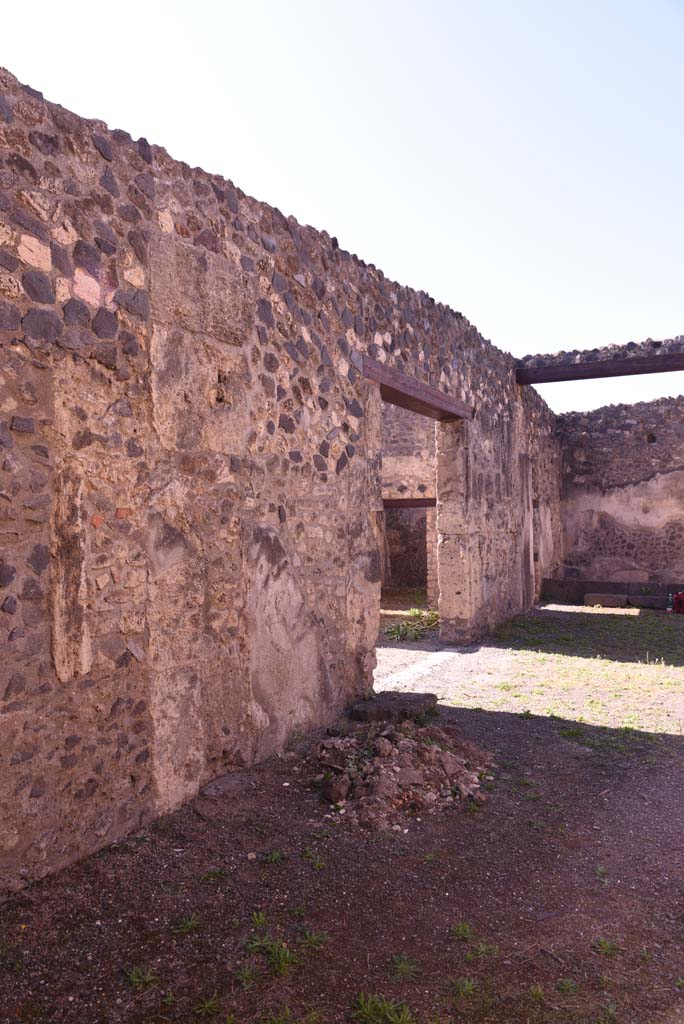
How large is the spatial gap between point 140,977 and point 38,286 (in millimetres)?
2502

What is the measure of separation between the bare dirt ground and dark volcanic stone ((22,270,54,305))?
2282mm

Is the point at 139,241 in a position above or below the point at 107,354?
above

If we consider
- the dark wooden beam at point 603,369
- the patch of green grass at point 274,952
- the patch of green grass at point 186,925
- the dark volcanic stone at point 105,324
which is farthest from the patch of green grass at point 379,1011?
the dark wooden beam at point 603,369

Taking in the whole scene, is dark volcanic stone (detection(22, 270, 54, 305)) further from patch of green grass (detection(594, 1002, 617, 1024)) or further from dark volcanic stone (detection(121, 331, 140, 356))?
patch of green grass (detection(594, 1002, 617, 1024))

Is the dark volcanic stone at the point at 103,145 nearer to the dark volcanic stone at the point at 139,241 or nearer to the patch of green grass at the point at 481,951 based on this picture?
the dark volcanic stone at the point at 139,241

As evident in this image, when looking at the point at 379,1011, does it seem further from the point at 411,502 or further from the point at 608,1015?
the point at 411,502

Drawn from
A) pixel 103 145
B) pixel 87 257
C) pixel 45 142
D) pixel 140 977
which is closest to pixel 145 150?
pixel 103 145

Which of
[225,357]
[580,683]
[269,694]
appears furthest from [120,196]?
[580,683]

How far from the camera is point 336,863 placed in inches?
124

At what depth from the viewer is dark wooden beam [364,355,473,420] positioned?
5902 mm

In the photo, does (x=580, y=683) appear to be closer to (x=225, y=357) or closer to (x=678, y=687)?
(x=678, y=687)

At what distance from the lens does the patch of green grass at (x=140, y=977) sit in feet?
7.52

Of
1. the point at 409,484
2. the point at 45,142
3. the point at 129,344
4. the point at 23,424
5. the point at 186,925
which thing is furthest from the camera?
the point at 409,484

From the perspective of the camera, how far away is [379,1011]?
2195mm
